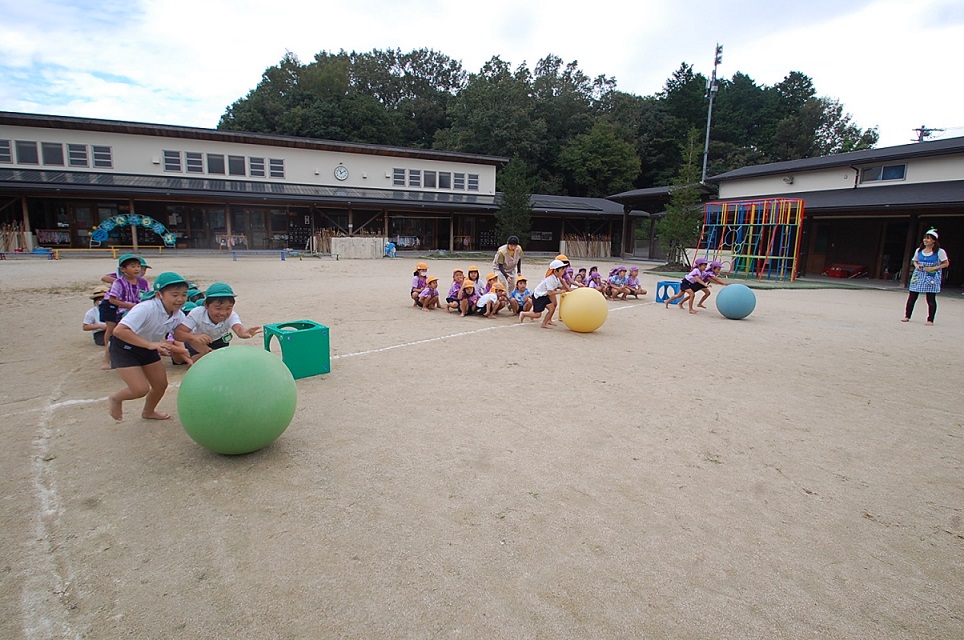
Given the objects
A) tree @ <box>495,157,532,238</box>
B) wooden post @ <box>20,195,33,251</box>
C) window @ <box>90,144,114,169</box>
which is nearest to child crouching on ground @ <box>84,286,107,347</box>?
wooden post @ <box>20,195,33,251</box>

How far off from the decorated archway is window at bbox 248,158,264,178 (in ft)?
20.7

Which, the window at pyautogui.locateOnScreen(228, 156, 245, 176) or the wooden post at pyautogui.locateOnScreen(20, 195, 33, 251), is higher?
the window at pyautogui.locateOnScreen(228, 156, 245, 176)

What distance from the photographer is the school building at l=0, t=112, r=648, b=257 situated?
88.3 feet

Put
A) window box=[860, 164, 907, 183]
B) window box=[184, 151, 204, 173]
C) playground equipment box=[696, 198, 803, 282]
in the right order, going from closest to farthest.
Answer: playground equipment box=[696, 198, 803, 282] → window box=[860, 164, 907, 183] → window box=[184, 151, 204, 173]

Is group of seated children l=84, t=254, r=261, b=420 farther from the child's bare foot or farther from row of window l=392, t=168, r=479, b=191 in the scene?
row of window l=392, t=168, r=479, b=191

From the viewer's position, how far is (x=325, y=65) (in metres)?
64.1

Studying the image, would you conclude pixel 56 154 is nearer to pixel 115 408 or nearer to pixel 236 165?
pixel 236 165

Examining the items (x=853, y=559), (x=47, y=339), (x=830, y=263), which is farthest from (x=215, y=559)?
(x=830, y=263)

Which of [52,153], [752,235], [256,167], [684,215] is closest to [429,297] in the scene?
[684,215]

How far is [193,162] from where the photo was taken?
30.3 m

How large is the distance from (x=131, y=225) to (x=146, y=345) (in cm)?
2807

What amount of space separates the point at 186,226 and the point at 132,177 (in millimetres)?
3710

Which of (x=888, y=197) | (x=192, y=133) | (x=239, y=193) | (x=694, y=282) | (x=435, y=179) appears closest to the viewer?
(x=694, y=282)

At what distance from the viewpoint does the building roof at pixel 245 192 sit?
2541 cm
